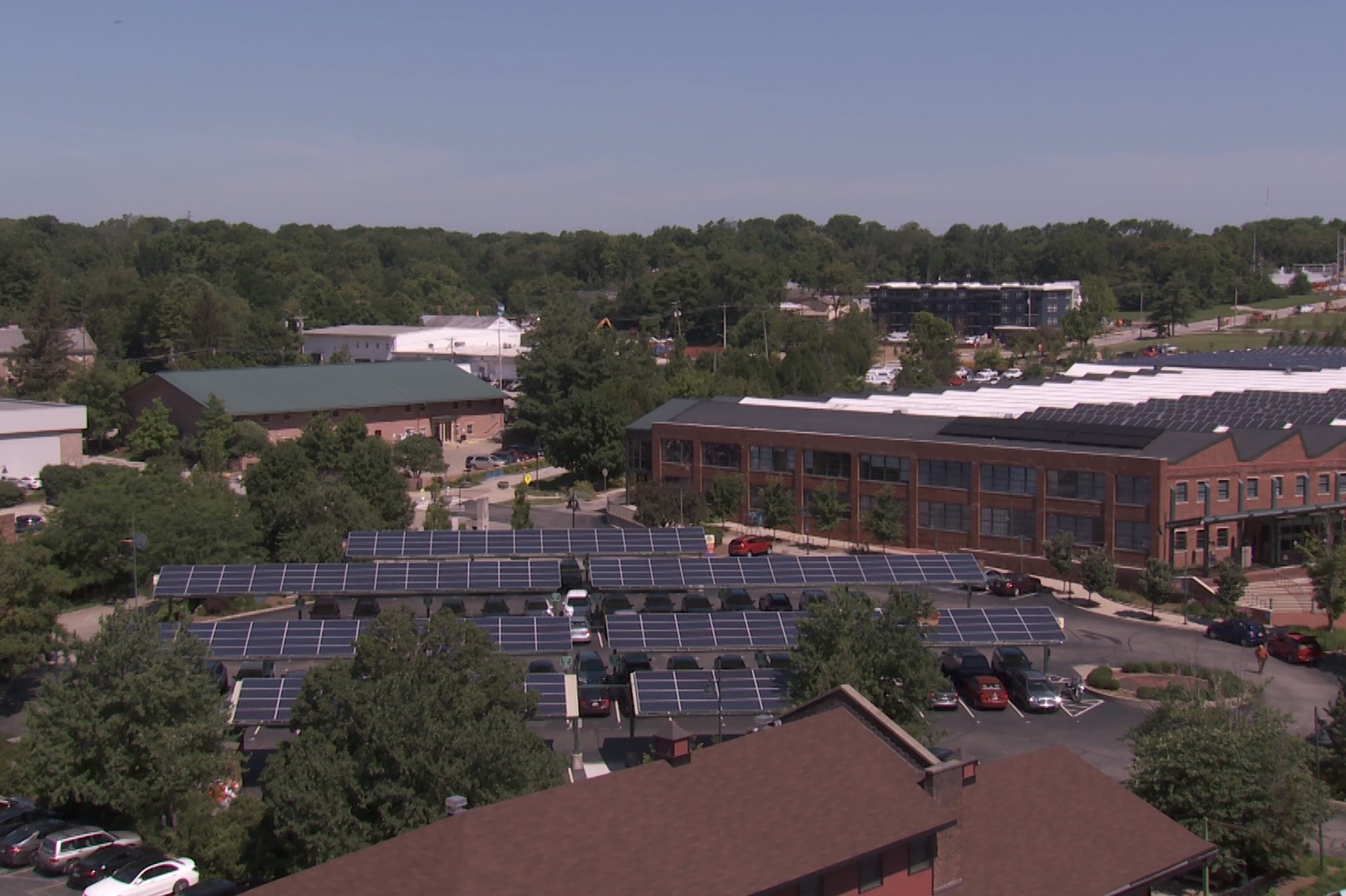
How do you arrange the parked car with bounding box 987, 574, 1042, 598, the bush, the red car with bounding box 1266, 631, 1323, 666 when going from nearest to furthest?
the bush
the red car with bounding box 1266, 631, 1323, 666
the parked car with bounding box 987, 574, 1042, 598

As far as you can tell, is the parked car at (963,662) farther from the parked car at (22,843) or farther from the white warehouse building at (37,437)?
the white warehouse building at (37,437)

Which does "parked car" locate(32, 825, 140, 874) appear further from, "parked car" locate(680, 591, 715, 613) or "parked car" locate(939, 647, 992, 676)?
"parked car" locate(939, 647, 992, 676)

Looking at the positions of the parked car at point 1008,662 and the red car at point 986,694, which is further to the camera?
the parked car at point 1008,662

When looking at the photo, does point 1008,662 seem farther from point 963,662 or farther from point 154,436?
point 154,436

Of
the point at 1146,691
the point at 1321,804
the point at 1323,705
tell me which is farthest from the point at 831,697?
the point at 1323,705

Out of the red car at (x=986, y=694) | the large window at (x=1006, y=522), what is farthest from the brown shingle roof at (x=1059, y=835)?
the large window at (x=1006, y=522)

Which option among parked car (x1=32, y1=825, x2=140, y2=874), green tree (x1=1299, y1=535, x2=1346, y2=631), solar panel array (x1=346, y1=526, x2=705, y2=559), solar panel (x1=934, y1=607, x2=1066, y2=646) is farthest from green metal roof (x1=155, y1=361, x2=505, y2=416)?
green tree (x1=1299, y1=535, x2=1346, y2=631)
